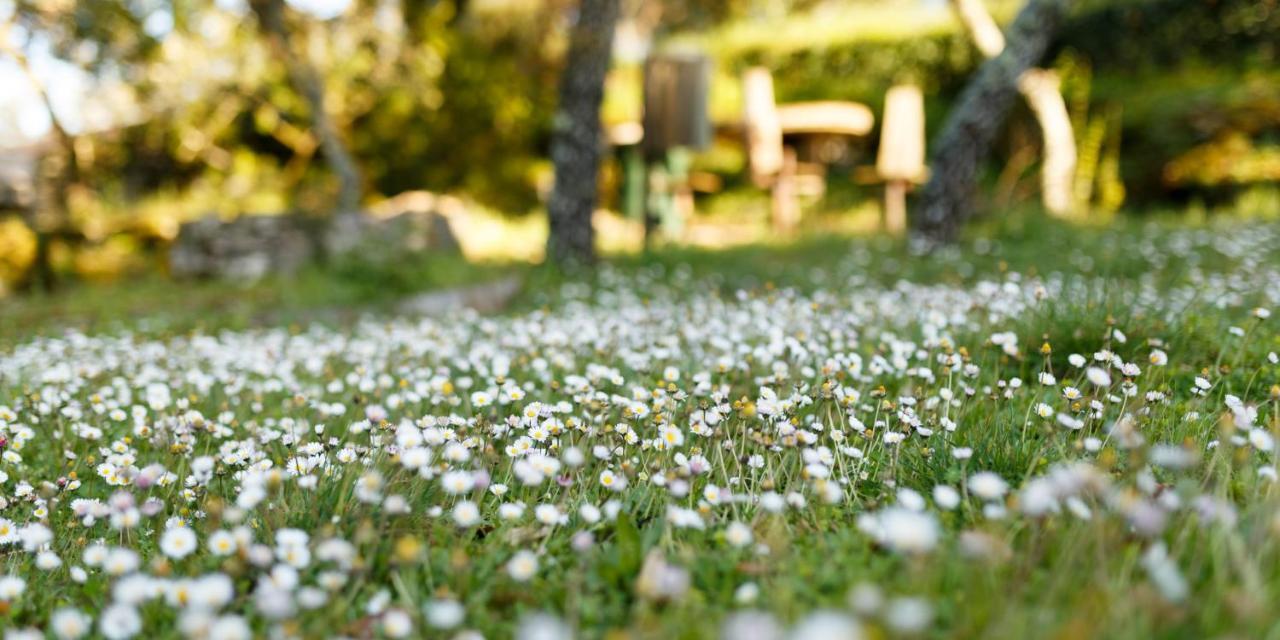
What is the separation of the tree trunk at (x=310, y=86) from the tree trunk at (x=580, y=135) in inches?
167

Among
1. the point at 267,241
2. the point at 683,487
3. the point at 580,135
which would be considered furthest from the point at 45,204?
the point at 683,487

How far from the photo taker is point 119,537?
233 centimetres

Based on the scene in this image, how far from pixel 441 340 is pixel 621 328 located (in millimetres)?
1000

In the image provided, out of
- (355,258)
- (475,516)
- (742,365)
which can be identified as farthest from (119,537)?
(355,258)

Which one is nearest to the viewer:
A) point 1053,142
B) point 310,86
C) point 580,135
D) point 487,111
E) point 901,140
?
point 580,135

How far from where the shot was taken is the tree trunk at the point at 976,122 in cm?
774

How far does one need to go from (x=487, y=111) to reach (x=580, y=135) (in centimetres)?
661

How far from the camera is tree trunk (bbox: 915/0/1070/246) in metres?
7.74

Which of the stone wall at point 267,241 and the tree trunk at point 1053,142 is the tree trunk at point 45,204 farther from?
the tree trunk at point 1053,142

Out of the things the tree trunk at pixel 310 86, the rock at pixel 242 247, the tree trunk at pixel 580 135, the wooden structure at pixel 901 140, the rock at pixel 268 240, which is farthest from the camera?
the rock at pixel 242 247

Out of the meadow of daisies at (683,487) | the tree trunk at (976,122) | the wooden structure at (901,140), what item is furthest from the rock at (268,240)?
the meadow of daisies at (683,487)

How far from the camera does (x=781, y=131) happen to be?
12.5 meters

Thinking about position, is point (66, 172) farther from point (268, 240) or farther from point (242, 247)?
point (268, 240)

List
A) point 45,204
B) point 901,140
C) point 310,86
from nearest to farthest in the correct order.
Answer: point 901,140, point 310,86, point 45,204
